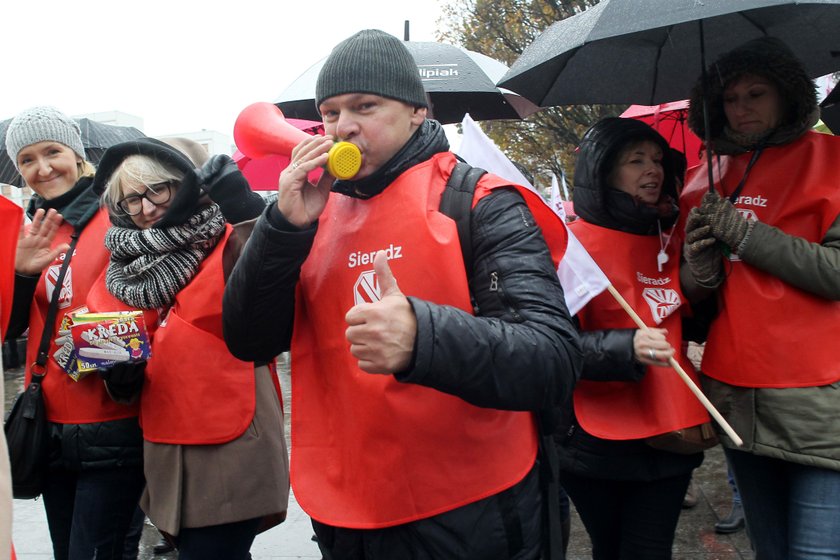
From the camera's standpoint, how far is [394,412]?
176 centimetres

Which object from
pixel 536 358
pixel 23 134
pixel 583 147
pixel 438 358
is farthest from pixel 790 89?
pixel 23 134

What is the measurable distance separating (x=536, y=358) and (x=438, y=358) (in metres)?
0.24

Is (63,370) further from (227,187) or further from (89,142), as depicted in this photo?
(89,142)

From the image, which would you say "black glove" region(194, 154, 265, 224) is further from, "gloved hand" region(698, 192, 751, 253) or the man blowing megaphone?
"gloved hand" region(698, 192, 751, 253)

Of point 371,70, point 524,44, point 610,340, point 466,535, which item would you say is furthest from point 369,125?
point 524,44

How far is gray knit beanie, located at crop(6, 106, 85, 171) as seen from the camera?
10.8 feet

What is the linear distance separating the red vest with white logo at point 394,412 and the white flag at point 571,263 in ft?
1.19

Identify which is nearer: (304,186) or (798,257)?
(304,186)

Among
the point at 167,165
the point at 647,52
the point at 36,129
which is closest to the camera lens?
the point at 167,165

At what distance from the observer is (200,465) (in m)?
2.63

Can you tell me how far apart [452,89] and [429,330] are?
3.28 m

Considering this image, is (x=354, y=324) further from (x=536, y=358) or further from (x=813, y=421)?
(x=813, y=421)

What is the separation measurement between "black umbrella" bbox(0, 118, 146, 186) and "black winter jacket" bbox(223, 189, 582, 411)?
3511 mm

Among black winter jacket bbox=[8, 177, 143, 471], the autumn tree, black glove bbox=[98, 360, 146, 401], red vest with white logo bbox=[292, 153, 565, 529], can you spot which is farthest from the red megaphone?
the autumn tree
